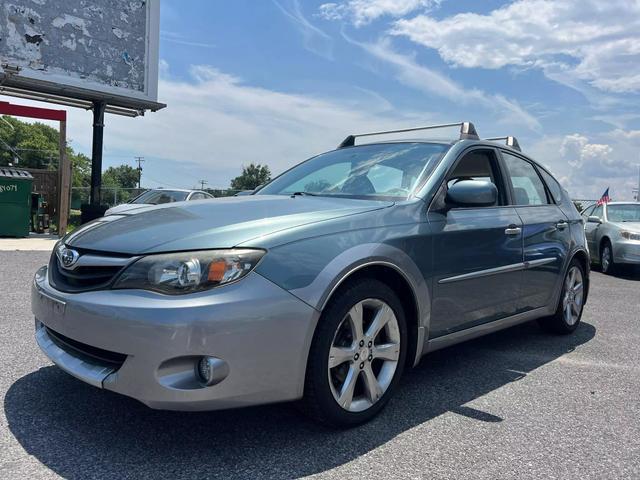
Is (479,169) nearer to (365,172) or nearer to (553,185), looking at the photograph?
(365,172)

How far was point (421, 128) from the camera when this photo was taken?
443 cm

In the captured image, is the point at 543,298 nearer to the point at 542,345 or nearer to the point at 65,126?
the point at 542,345

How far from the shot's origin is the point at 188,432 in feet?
8.84

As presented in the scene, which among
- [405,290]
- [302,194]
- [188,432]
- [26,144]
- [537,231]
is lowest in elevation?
[188,432]

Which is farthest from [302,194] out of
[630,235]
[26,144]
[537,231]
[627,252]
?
[26,144]

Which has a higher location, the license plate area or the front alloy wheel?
the license plate area

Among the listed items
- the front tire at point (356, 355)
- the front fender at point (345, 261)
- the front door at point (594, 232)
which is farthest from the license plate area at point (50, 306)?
the front door at point (594, 232)

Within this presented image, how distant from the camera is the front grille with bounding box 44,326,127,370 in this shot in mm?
2420

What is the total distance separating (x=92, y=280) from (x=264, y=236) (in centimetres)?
84

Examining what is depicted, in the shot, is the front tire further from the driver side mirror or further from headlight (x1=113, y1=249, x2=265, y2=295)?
the driver side mirror

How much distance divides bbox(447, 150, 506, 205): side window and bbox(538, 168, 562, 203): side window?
981mm

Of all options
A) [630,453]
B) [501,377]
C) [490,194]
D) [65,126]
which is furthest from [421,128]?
[65,126]

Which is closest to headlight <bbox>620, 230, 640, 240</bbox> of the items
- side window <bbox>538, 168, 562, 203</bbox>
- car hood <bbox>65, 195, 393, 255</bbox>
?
side window <bbox>538, 168, 562, 203</bbox>

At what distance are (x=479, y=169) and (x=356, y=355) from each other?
1927mm
